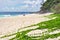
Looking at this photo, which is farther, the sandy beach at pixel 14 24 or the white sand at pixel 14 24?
the sandy beach at pixel 14 24

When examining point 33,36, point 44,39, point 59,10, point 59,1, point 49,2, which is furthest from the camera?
point 49,2

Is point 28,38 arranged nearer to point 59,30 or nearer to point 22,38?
point 22,38

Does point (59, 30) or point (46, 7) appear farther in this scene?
point (46, 7)

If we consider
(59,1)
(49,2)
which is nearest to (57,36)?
(59,1)

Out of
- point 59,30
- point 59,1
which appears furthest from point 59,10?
point 59,30

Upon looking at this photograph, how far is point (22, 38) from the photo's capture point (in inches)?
792

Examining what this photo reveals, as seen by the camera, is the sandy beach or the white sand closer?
the white sand

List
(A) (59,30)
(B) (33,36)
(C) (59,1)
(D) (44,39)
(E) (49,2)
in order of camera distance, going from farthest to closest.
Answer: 1. (E) (49,2)
2. (C) (59,1)
3. (A) (59,30)
4. (B) (33,36)
5. (D) (44,39)

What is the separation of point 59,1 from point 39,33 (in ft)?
166

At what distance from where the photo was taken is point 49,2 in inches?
3487

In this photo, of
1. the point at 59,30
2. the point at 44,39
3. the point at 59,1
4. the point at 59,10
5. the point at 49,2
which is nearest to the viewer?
the point at 44,39

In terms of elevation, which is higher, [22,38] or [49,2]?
[22,38]

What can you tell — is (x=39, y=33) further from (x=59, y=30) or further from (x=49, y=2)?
(x=49, y=2)

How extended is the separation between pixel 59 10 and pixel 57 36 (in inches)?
1597
